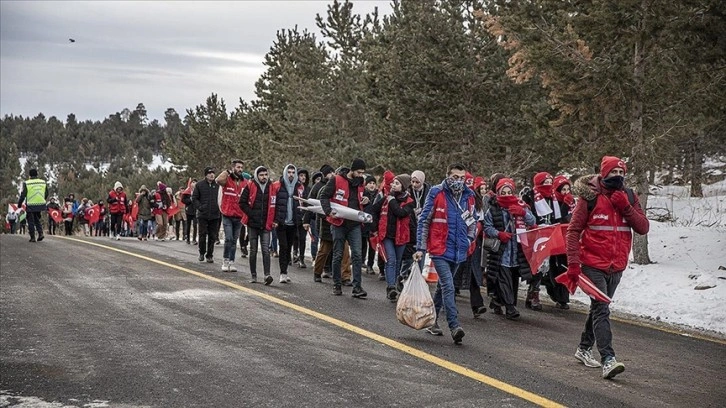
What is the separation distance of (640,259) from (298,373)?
32.6ft

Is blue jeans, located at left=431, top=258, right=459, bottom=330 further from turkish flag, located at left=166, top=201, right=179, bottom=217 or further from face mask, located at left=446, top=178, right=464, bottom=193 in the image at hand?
turkish flag, located at left=166, top=201, right=179, bottom=217

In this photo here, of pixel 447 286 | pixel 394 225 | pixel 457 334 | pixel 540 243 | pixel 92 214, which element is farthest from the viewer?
pixel 92 214

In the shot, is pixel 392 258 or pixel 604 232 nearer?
pixel 604 232

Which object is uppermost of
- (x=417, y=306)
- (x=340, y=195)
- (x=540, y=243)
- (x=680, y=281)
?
(x=340, y=195)

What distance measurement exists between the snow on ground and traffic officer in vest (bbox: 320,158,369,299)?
386 cm

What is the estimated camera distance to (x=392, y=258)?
11969 mm

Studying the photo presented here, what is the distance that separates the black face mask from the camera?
7121 mm

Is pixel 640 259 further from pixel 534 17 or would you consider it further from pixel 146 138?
pixel 146 138

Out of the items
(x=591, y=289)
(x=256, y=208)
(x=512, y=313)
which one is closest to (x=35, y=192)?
(x=256, y=208)

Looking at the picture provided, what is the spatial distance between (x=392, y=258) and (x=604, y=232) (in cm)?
510

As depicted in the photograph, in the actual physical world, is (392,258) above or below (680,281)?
above

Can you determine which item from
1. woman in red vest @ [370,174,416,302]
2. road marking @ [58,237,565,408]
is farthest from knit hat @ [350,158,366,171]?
road marking @ [58,237,565,408]

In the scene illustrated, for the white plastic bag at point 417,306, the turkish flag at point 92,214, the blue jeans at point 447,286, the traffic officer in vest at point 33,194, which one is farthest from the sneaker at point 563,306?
the turkish flag at point 92,214

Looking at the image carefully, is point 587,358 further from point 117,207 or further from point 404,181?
point 117,207
